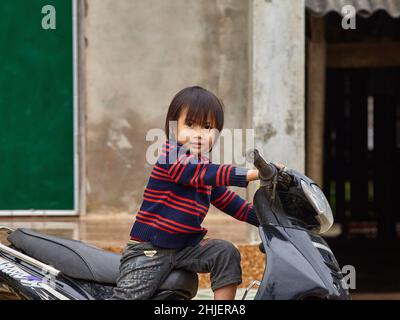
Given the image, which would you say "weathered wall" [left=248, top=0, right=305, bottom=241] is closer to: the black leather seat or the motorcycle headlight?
the black leather seat

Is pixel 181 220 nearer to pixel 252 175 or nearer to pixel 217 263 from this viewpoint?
pixel 217 263

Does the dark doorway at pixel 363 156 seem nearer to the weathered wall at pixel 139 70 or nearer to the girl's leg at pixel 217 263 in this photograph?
the weathered wall at pixel 139 70

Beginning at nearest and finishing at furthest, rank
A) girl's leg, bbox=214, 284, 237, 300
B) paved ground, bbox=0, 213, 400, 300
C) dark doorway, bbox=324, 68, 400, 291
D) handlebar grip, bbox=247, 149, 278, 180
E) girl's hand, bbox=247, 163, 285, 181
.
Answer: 1. handlebar grip, bbox=247, 149, 278, 180
2. girl's hand, bbox=247, 163, 285, 181
3. girl's leg, bbox=214, 284, 237, 300
4. paved ground, bbox=0, 213, 400, 300
5. dark doorway, bbox=324, 68, 400, 291

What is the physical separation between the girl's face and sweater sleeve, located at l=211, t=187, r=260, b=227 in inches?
11.7

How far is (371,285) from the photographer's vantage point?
955cm

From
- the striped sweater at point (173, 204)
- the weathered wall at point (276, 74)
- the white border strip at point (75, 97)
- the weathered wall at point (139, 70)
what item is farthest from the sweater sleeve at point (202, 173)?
the white border strip at point (75, 97)

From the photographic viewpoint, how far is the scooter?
11.8 feet

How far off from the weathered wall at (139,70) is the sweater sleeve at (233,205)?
13.7 feet

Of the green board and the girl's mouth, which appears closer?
the girl's mouth

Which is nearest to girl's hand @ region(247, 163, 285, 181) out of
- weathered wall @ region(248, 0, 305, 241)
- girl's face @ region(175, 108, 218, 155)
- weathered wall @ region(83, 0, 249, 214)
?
girl's face @ region(175, 108, 218, 155)

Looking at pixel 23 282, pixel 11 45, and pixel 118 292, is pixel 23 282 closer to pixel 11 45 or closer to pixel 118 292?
pixel 118 292

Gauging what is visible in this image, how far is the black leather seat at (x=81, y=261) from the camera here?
390 centimetres

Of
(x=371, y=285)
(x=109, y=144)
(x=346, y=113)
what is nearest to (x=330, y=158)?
(x=346, y=113)
